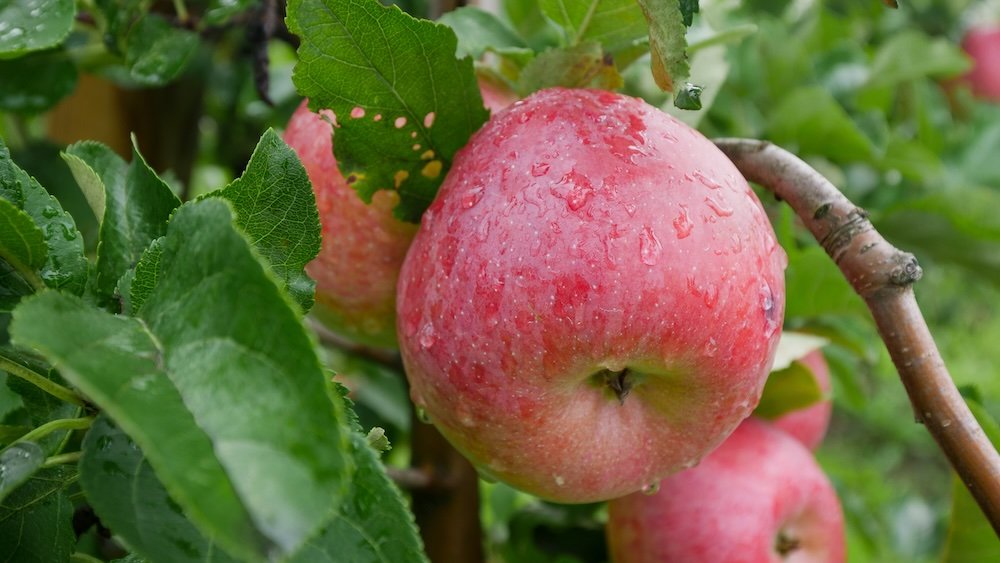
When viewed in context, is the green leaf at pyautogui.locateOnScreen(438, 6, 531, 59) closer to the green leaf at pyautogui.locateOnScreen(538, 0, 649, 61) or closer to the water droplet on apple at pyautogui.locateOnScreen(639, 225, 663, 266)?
the green leaf at pyautogui.locateOnScreen(538, 0, 649, 61)

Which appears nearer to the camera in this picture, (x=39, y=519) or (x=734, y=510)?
(x=39, y=519)

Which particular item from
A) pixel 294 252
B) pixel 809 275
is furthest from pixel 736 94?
pixel 294 252

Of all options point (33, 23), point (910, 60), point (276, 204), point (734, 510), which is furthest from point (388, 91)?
point (910, 60)

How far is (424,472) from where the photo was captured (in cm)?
80

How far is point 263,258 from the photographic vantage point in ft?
1.45

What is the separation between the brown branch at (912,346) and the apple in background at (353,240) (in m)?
0.23

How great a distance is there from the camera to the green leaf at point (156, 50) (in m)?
0.68

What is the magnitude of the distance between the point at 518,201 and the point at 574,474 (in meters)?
0.15

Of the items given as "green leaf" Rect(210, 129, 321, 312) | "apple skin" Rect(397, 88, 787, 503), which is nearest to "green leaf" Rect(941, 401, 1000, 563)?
"apple skin" Rect(397, 88, 787, 503)

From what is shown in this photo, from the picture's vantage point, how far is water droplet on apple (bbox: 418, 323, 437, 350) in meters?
0.47

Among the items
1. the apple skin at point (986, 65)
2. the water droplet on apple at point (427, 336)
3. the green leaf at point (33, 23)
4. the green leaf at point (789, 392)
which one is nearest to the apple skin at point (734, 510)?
the green leaf at point (789, 392)

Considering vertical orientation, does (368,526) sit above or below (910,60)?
above

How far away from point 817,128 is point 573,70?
438 millimetres

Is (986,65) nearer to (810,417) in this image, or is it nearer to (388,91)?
(810,417)
